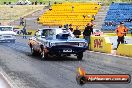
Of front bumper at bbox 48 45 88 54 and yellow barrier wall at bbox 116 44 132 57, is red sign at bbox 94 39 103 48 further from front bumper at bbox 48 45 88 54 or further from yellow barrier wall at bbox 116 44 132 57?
front bumper at bbox 48 45 88 54

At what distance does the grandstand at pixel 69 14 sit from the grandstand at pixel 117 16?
3043 mm

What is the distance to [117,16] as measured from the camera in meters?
69.1

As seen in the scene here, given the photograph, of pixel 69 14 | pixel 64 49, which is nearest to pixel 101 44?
pixel 64 49

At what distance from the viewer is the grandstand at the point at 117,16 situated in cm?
6469

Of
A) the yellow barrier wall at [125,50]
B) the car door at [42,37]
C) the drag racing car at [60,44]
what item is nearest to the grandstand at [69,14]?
the yellow barrier wall at [125,50]

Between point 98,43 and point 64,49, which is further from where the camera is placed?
point 98,43

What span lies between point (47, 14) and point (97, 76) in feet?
232

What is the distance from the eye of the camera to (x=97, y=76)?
468 centimetres

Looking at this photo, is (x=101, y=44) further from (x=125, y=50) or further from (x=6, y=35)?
(x=6, y=35)

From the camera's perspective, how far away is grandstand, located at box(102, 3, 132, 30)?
64688mm

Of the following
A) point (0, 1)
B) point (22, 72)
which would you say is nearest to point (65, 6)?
point (0, 1)

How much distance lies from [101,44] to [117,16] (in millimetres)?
43417

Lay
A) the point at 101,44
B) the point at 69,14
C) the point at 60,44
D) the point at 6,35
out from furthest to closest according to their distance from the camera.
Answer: the point at 69,14 → the point at 6,35 → the point at 101,44 → the point at 60,44

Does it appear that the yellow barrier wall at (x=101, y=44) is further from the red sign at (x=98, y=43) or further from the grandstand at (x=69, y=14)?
the grandstand at (x=69, y=14)
